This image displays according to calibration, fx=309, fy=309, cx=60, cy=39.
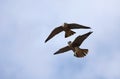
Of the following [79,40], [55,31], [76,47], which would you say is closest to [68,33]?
[79,40]

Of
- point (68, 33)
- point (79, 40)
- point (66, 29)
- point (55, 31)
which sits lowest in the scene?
point (79, 40)

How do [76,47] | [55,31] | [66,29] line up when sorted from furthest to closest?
[55,31]
[66,29]
[76,47]

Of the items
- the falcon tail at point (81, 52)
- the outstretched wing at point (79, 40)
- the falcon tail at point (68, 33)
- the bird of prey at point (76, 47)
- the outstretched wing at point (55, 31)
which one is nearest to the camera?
the falcon tail at point (81, 52)

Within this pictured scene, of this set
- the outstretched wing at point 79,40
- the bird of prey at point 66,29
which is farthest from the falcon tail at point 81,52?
the bird of prey at point 66,29

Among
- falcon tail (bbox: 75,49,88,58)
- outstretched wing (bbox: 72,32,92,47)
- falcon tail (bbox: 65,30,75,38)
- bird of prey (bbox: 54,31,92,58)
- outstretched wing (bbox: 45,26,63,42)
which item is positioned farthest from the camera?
outstretched wing (bbox: 45,26,63,42)

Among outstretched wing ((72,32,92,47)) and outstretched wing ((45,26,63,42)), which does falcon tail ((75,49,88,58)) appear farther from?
outstretched wing ((45,26,63,42))

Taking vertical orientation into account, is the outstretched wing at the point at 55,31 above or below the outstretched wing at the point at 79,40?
above

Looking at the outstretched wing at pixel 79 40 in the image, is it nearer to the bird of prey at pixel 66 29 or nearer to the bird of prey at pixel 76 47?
the bird of prey at pixel 76 47

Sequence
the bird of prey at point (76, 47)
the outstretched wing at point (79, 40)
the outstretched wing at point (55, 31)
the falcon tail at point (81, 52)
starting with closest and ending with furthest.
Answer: the falcon tail at point (81, 52), the bird of prey at point (76, 47), the outstretched wing at point (79, 40), the outstretched wing at point (55, 31)

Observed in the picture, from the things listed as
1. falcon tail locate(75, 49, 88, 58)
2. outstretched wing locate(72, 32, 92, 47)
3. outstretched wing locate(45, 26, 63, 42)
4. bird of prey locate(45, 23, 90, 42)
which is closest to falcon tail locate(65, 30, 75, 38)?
bird of prey locate(45, 23, 90, 42)

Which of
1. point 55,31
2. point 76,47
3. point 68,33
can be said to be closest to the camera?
point 76,47

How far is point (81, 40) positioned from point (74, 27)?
2.22m

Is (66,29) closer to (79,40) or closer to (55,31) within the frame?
(55,31)

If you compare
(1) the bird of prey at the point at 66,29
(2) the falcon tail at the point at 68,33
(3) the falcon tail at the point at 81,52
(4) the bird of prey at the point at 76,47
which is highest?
(1) the bird of prey at the point at 66,29
